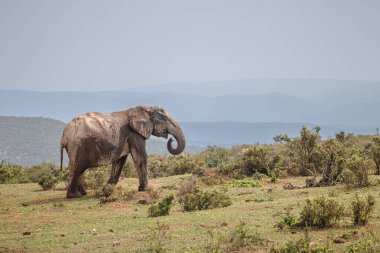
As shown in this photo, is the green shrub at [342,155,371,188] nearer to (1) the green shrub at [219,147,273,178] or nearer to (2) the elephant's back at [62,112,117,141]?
(2) the elephant's back at [62,112,117,141]

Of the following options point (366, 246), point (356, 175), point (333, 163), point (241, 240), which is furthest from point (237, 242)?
point (333, 163)

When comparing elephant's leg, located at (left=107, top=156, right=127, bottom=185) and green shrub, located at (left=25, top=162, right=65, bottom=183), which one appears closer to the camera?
elephant's leg, located at (left=107, top=156, right=127, bottom=185)

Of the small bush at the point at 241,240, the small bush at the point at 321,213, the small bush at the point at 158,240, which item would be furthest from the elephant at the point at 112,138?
the small bush at the point at 241,240

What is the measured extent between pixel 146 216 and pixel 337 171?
9.87m

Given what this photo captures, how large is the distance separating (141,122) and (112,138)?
159 centimetres

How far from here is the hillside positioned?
11038cm

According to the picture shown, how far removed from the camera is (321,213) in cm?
1383

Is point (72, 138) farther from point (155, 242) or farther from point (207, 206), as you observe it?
point (155, 242)

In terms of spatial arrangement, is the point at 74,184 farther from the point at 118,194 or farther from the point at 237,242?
the point at 237,242

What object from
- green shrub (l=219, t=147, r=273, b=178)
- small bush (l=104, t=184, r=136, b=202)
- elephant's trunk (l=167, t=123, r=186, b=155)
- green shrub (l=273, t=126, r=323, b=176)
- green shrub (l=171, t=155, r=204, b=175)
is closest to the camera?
small bush (l=104, t=184, r=136, b=202)

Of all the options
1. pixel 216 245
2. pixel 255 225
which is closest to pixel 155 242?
pixel 216 245

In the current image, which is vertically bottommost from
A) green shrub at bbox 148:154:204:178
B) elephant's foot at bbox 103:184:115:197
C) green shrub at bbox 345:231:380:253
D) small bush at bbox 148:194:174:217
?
green shrub at bbox 345:231:380:253

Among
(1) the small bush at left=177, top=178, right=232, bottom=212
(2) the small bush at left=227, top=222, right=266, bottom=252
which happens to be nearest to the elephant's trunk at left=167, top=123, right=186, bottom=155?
(1) the small bush at left=177, top=178, right=232, bottom=212

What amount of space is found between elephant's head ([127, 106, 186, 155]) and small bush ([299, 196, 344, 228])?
36.1 feet
